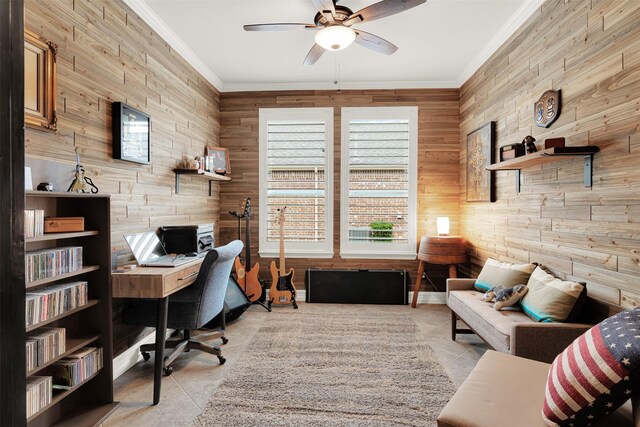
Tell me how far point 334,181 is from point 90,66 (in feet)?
9.27

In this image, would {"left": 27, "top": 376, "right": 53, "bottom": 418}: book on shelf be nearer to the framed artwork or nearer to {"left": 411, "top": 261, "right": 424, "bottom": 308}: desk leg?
{"left": 411, "top": 261, "right": 424, "bottom": 308}: desk leg

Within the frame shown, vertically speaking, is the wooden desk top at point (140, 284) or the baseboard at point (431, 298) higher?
the wooden desk top at point (140, 284)

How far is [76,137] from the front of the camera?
2055 mm

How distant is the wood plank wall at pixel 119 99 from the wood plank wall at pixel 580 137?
3.22 meters

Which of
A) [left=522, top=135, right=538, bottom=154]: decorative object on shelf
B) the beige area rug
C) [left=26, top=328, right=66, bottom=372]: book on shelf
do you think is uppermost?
[left=522, top=135, right=538, bottom=154]: decorative object on shelf

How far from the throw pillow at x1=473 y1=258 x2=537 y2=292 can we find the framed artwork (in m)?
0.81

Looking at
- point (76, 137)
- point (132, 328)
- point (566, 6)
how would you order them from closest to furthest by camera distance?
point (76, 137) → point (566, 6) → point (132, 328)

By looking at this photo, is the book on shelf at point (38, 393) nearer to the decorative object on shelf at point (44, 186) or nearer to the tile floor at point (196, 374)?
the tile floor at point (196, 374)

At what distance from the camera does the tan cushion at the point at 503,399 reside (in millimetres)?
1222

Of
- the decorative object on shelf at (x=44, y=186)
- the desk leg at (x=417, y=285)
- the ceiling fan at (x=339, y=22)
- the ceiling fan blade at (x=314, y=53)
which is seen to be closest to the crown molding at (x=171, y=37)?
the ceiling fan at (x=339, y=22)

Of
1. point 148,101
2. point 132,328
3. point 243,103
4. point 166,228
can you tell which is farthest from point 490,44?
point 132,328

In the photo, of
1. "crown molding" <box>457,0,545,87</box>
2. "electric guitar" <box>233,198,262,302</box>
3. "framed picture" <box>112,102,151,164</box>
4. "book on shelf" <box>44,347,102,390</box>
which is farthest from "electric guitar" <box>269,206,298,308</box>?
"crown molding" <box>457,0,545,87</box>

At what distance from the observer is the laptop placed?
243 centimetres

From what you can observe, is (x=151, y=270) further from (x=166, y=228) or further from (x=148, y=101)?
(x=148, y=101)
